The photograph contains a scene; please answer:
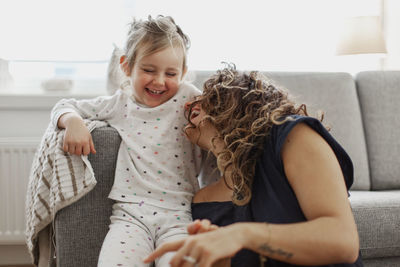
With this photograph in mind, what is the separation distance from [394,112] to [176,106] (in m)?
1.23

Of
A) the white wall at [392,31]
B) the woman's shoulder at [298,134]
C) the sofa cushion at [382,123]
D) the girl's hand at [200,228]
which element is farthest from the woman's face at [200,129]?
the white wall at [392,31]

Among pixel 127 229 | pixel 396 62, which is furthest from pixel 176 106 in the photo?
pixel 396 62

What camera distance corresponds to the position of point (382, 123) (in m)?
2.33

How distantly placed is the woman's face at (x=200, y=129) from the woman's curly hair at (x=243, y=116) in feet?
0.15

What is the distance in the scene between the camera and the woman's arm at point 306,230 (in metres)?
0.85

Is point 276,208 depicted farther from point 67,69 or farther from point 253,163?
point 67,69

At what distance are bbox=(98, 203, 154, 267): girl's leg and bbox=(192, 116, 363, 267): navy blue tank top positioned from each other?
26 centimetres

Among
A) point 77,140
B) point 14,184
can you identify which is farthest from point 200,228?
point 14,184

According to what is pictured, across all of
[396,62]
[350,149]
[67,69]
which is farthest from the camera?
[396,62]

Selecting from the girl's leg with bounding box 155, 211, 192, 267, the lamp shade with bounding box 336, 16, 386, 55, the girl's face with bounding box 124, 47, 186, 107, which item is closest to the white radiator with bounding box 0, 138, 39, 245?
the girl's face with bounding box 124, 47, 186, 107

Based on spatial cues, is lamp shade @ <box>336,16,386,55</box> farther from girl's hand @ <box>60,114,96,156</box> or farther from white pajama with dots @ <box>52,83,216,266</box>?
girl's hand @ <box>60,114,96,156</box>

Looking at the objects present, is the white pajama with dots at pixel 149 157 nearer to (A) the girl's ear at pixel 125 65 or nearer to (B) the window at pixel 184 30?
(A) the girl's ear at pixel 125 65

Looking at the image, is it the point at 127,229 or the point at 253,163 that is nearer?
the point at 253,163

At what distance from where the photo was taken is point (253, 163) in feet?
3.89
